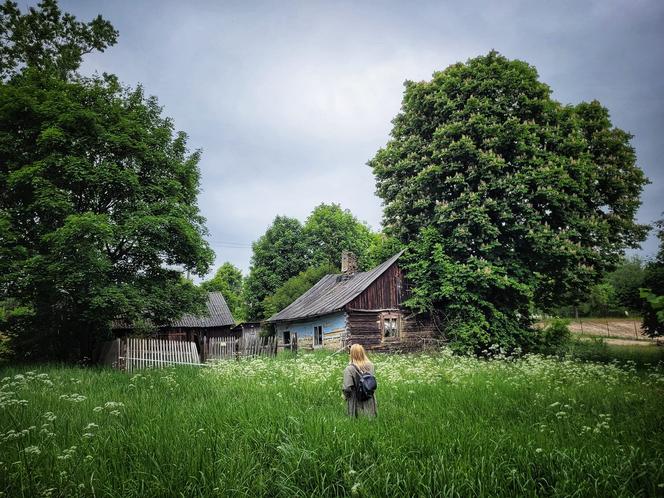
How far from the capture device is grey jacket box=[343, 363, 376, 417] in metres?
5.81

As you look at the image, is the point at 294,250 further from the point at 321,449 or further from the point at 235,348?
the point at 321,449

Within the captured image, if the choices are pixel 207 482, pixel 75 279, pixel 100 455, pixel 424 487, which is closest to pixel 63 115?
pixel 75 279

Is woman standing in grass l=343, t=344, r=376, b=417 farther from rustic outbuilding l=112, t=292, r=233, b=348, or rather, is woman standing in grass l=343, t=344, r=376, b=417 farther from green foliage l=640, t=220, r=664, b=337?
rustic outbuilding l=112, t=292, r=233, b=348

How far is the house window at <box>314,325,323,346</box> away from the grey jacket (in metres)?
19.5

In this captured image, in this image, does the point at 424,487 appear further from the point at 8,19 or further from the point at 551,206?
the point at 8,19

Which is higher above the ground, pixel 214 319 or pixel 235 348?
pixel 214 319

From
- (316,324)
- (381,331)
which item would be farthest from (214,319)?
(381,331)

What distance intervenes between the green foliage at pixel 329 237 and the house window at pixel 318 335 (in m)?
18.1

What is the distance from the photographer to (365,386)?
5.65m

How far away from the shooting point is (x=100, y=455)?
4.20 m

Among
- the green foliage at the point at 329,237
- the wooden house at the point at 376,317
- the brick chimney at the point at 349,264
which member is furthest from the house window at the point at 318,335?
the green foliage at the point at 329,237

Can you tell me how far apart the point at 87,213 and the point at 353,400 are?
11.6 m

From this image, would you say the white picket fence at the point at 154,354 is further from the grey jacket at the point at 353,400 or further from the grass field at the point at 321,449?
the grey jacket at the point at 353,400

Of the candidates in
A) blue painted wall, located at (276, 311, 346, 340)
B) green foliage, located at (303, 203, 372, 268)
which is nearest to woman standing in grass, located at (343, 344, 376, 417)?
blue painted wall, located at (276, 311, 346, 340)
